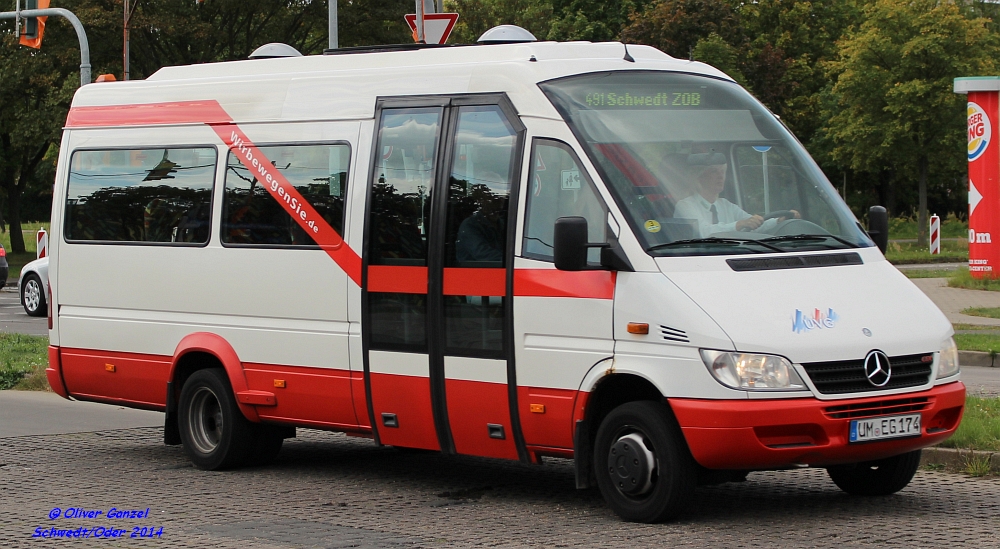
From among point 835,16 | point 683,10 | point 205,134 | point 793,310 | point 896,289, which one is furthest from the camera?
point 835,16

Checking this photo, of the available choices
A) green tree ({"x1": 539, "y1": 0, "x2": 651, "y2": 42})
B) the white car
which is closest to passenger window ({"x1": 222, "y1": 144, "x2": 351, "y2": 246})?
the white car

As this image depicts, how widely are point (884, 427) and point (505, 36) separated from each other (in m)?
3.63

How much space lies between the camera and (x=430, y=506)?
8.55 metres

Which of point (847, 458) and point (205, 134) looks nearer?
point (847, 458)

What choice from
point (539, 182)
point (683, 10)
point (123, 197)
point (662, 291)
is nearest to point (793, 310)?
point (662, 291)

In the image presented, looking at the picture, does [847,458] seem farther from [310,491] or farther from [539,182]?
[310,491]

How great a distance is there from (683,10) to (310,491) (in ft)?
136

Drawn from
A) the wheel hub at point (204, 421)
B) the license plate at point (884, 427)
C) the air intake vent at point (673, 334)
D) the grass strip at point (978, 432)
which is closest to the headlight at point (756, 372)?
the air intake vent at point (673, 334)

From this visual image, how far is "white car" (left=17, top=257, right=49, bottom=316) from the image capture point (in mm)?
27344

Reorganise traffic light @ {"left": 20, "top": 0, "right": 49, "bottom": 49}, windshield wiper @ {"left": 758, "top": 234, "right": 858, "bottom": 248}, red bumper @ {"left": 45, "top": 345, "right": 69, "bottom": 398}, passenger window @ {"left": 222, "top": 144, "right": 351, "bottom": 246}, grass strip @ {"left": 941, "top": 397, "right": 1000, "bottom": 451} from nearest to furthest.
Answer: windshield wiper @ {"left": 758, "top": 234, "right": 858, "bottom": 248}
grass strip @ {"left": 941, "top": 397, "right": 1000, "bottom": 451}
passenger window @ {"left": 222, "top": 144, "right": 351, "bottom": 246}
red bumper @ {"left": 45, "top": 345, "right": 69, "bottom": 398}
traffic light @ {"left": 20, "top": 0, "right": 49, "bottom": 49}

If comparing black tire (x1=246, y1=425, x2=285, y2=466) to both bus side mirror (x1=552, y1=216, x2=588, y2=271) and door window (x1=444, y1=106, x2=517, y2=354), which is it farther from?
bus side mirror (x1=552, y1=216, x2=588, y2=271)

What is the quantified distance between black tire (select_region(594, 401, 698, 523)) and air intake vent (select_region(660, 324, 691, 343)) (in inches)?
16.0

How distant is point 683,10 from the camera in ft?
160

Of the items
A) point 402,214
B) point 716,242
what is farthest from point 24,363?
point 716,242
